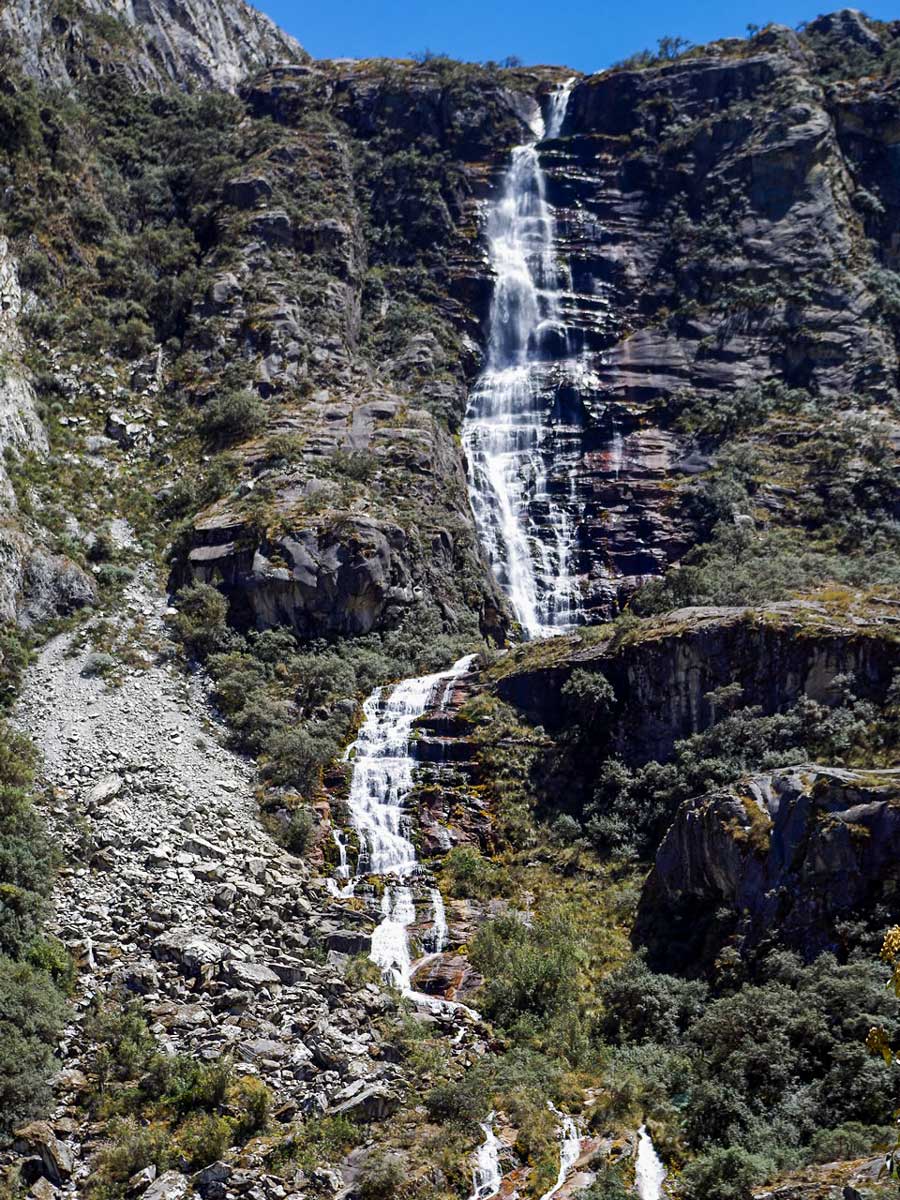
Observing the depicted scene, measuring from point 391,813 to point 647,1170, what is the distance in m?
16.0

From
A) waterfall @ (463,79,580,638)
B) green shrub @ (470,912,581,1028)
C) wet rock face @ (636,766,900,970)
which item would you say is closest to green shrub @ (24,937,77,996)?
green shrub @ (470,912,581,1028)

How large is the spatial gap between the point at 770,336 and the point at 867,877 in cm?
4413

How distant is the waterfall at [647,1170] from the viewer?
22.4m

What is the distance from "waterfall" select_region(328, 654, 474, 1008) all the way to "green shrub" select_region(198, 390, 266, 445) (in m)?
17.0

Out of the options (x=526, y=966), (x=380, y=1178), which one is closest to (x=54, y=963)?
(x=380, y=1178)

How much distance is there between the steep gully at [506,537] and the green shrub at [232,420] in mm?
11738

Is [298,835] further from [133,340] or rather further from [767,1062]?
[133,340]

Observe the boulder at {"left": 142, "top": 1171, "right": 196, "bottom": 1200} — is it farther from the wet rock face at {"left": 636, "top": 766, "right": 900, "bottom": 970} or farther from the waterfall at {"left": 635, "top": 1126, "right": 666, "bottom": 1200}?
the wet rock face at {"left": 636, "top": 766, "right": 900, "bottom": 970}

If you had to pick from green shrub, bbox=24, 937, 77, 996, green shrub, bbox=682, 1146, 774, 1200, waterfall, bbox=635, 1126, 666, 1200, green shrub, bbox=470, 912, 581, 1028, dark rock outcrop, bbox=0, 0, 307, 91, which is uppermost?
dark rock outcrop, bbox=0, 0, 307, 91

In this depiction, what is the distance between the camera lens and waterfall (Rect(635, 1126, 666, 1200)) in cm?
2239

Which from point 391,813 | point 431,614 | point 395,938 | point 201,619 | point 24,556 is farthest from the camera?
point 431,614

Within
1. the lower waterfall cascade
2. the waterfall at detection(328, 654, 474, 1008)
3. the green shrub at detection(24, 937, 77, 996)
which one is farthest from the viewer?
the lower waterfall cascade

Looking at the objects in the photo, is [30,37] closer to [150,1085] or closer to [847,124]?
[847,124]

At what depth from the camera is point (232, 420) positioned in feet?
178
